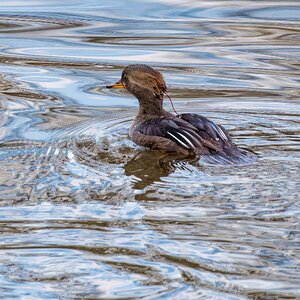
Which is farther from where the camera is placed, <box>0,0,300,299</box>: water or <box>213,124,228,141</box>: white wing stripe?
<box>213,124,228,141</box>: white wing stripe

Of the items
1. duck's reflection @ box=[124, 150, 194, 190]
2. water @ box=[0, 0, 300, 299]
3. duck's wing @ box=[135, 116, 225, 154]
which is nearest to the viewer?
water @ box=[0, 0, 300, 299]

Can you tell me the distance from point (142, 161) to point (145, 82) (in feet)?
3.96

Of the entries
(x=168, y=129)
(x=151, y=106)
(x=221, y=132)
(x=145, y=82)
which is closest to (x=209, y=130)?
(x=221, y=132)

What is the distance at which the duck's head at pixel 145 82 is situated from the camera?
A: 30.1 ft

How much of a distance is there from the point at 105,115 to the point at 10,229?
11.5 ft

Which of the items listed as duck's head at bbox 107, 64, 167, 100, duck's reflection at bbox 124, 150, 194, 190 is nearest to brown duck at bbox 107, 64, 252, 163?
duck's head at bbox 107, 64, 167, 100

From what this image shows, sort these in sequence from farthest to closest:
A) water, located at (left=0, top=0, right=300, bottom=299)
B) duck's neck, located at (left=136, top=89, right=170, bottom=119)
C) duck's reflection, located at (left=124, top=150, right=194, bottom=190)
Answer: duck's neck, located at (left=136, top=89, right=170, bottom=119) → duck's reflection, located at (left=124, top=150, right=194, bottom=190) → water, located at (left=0, top=0, right=300, bottom=299)

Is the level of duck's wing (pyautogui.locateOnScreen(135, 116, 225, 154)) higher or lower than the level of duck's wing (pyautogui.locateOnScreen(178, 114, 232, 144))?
lower

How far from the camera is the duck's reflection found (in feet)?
24.6

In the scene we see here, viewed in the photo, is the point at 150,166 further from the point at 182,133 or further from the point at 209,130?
the point at 209,130

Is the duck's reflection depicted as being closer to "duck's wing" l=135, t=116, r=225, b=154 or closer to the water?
the water

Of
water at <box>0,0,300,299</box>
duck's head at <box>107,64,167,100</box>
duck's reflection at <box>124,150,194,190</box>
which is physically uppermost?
duck's head at <box>107,64,167,100</box>

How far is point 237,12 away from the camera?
14039 millimetres

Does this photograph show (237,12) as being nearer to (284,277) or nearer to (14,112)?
(14,112)
